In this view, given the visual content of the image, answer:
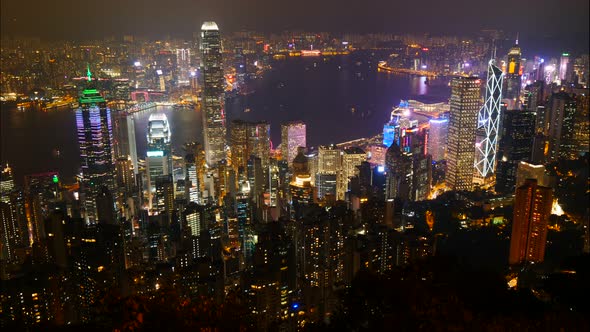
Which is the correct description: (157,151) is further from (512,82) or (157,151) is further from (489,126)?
(512,82)

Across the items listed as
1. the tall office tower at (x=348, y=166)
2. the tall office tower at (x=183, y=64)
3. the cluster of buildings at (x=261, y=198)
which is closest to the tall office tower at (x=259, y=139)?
the cluster of buildings at (x=261, y=198)

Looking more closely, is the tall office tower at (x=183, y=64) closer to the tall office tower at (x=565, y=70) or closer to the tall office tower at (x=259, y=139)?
the tall office tower at (x=259, y=139)

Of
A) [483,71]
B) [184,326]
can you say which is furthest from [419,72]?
[184,326]

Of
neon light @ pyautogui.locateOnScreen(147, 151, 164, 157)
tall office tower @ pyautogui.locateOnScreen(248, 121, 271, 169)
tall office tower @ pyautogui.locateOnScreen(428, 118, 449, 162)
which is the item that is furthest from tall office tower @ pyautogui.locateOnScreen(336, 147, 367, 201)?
neon light @ pyautogui.locateOnScreen(147, 151, 164, 157)

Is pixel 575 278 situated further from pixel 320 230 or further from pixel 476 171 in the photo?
pixel 476 171

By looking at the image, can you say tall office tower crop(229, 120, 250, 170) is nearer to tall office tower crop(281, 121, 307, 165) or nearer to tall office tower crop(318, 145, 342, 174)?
tall office tower crop(281, 121, 307, 165)
